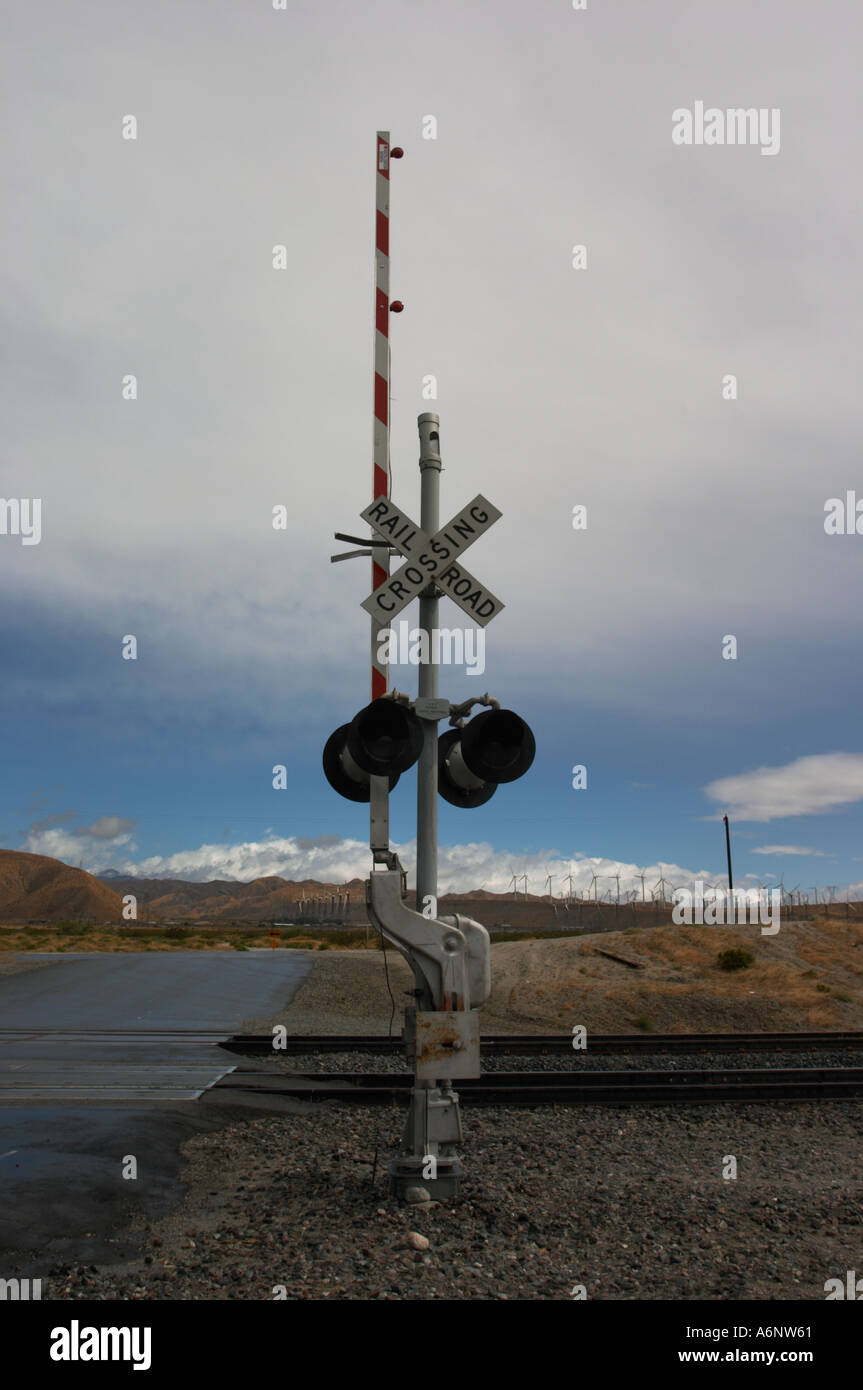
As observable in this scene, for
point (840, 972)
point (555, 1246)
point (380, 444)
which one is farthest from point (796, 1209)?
point (840, 972)

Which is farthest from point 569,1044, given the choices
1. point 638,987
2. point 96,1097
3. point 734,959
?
point 734,959

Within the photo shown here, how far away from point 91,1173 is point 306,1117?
2872 millimetres

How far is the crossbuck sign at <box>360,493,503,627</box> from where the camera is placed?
248 inches

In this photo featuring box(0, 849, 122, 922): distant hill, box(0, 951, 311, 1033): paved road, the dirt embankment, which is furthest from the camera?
box(0, 849, 122, 922): distant hill

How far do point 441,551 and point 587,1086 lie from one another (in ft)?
23.4

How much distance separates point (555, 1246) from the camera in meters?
5.32

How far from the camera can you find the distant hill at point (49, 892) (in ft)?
433

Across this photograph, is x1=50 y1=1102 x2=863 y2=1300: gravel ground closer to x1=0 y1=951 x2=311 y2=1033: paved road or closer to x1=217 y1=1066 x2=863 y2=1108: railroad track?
x1=217 y1=1066 x2=863 y2=1108: railroad track

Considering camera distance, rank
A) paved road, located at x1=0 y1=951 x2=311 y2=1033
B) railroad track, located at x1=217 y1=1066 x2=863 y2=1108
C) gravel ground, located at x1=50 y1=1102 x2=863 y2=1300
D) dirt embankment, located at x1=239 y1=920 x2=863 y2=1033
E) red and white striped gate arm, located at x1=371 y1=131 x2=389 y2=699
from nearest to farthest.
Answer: gravel ground, located at x1=50 y1=1102 x2=863 y2=1300 < red and white striped gate arm, located at x1=371 y1=131 x2=389 y2=699 < railroad track, located at x1=217 y1=1066 x2=863 y2=1108 < paved road, located at x1=0 y1=951 x2=311 y2=1033 < dirt embankment, located at x1=239 y1=920 x2=863 y2=1033

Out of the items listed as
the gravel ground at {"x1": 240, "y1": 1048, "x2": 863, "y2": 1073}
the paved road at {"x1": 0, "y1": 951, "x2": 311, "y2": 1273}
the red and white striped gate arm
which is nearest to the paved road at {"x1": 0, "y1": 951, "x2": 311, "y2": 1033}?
the paved road at {"x1": 0, "y1": 951, "x2": 311, "y2": 1273}

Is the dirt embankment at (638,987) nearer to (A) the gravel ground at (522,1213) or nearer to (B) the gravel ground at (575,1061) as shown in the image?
(B) the gravel ground at (575,1061)

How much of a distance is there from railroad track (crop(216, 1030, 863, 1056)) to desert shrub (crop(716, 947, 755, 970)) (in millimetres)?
10906

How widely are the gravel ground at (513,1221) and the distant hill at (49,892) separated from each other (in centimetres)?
12578
